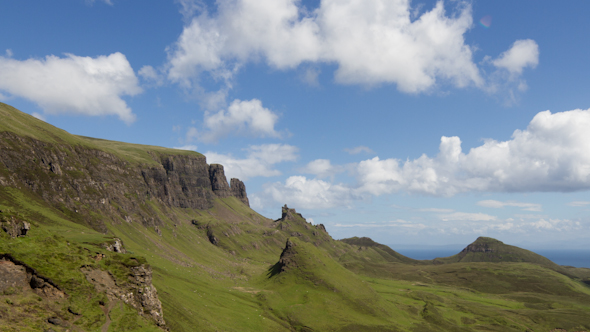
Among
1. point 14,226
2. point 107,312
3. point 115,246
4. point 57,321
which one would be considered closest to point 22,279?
point 57,321

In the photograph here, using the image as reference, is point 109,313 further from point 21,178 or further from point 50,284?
point 21,178

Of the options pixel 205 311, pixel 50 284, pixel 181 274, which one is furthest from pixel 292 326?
pixel 50 284

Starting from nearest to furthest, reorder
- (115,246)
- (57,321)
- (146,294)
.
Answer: (57,321)
(146,294)
(115,246)

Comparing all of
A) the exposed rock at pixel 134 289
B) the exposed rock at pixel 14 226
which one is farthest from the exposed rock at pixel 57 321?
the exposed rock at pixel 14 226

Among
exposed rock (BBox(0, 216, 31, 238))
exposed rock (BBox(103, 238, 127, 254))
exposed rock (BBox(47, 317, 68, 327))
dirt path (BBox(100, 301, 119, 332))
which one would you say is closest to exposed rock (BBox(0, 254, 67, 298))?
exposed rock (BBox(47, 317, 68, 327))

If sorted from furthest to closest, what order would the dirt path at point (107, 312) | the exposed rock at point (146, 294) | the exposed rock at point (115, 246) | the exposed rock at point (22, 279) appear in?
the exposed rock at point (115, 246), the exposed rock at point (146, 294), the dirt path at point (107, 312), the exposed rock at point (22, 279)

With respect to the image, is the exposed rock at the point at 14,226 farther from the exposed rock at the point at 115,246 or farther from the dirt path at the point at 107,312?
the exposed rock at the point at 115,246

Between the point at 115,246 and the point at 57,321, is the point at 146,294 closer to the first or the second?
the point at 57,321

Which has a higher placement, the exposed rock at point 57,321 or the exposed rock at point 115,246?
the exposed rock at point 115,246

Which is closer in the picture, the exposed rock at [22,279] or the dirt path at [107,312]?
the exposed rock at [22,279]

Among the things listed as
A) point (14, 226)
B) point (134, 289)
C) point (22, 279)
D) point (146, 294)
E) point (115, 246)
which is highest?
point (14, 226)

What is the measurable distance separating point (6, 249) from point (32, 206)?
145597 mm

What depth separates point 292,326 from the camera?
528 ft

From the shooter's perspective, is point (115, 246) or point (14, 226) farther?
point (115, 246)
